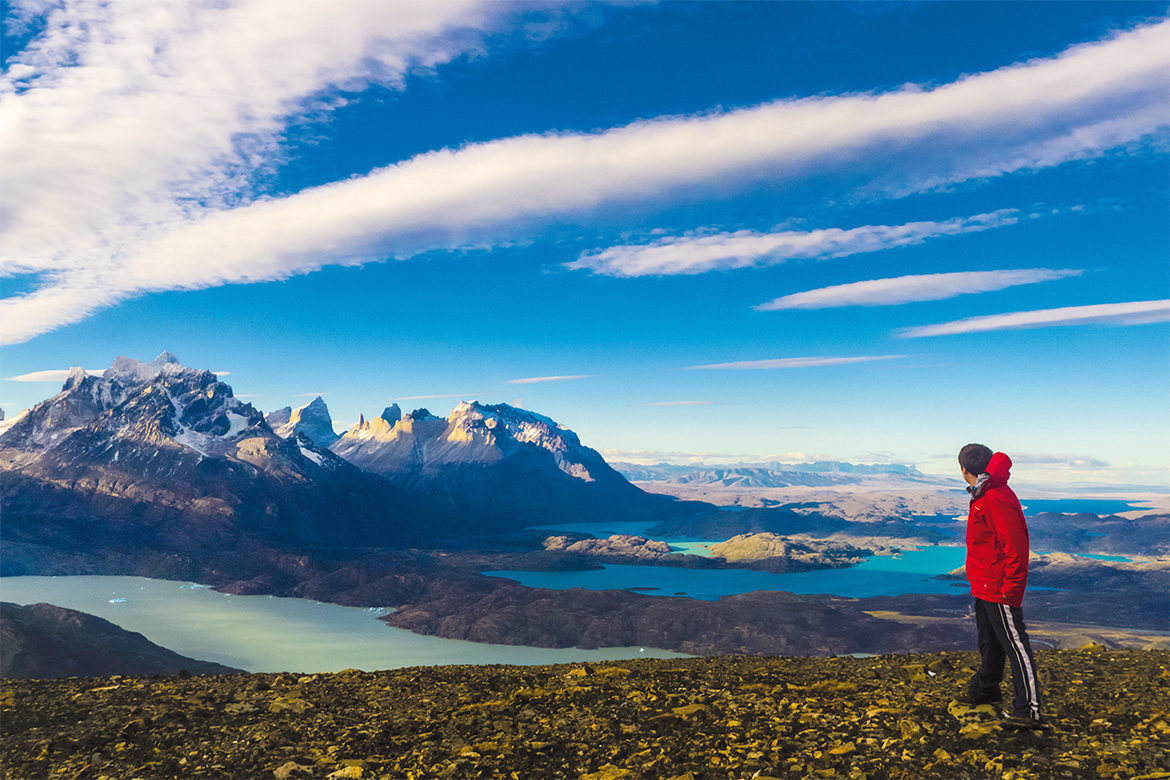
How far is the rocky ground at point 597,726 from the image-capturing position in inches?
388

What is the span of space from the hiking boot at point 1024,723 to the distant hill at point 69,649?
153 meters

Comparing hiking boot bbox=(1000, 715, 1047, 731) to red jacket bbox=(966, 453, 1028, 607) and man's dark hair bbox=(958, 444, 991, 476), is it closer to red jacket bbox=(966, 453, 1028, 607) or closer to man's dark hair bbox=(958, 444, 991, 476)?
red jacket bbox=(966, 453, 1028, 607)

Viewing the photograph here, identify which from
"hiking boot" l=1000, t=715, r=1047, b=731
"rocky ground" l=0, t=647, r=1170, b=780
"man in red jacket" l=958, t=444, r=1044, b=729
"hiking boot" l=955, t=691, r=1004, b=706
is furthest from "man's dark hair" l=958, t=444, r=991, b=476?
"rocky ground" l=0, t=647, r=1170, b=780

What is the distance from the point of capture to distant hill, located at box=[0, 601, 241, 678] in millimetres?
→ 135875

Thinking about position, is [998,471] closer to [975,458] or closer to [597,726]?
[975,458]

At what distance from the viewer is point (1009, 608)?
10750 millimetres

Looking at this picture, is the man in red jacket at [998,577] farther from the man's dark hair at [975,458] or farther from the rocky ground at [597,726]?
the rocky ground at [597,726]

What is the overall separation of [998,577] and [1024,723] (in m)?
2.15

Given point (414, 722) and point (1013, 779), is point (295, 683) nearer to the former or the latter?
point (414, 722)

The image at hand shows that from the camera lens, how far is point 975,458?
440 inches

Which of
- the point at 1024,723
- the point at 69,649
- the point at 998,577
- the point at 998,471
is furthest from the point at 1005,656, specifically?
the point at 69,649

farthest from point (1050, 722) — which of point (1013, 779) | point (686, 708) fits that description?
point (686, 708)

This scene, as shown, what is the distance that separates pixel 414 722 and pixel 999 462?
453 inches

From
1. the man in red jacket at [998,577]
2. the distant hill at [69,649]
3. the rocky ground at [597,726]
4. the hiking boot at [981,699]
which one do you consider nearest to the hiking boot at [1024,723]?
the man in red jacket at [998,577]
